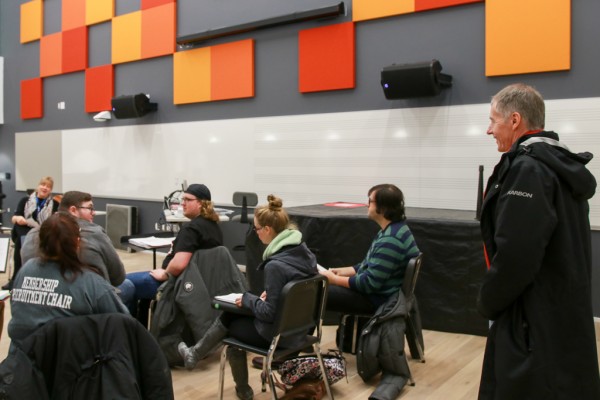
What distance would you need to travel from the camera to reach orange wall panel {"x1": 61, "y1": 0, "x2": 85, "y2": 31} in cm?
887

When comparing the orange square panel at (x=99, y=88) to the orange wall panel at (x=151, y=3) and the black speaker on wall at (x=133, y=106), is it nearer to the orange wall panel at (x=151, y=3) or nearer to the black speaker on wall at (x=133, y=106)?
the black speaker on wall at (x=133, y=106)

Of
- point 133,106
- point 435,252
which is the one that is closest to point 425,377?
point 435,252

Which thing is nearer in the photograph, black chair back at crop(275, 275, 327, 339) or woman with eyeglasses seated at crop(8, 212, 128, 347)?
woman with eyeglasses seated at crop(8, 212, 128, 347)

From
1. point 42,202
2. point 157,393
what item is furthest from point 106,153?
point 157,393

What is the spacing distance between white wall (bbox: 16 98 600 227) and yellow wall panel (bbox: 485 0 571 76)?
37cm

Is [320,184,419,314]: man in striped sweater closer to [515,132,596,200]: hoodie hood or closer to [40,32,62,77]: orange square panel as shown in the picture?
[515,132,596,200]: hoodie hood

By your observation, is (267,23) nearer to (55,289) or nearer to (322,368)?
(322,368)

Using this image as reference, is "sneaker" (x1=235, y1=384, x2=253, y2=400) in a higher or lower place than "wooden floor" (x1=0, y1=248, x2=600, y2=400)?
higher

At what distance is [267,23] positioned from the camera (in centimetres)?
645

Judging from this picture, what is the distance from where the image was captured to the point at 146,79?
26.3 feet

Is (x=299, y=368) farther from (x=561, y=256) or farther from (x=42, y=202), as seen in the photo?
(x=42, y=202)

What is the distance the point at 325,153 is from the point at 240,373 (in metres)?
3.48

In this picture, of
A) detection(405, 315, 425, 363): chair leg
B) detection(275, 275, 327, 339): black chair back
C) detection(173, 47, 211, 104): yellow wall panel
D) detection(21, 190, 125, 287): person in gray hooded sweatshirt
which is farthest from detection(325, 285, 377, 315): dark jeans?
detection(173, 47, 211, 104): yellow wall panel

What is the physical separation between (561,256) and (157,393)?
146 cm
